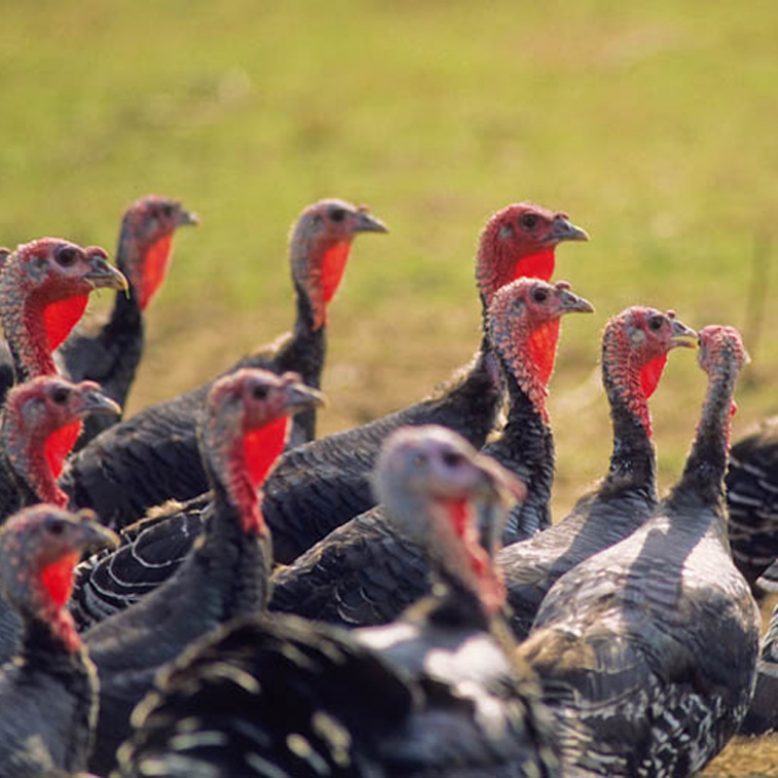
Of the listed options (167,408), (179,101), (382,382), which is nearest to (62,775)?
(167,408)

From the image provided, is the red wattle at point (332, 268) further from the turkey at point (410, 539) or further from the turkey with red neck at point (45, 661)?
the turkey with red neck at point (45, 661)

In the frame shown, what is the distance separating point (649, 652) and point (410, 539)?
3.08ft

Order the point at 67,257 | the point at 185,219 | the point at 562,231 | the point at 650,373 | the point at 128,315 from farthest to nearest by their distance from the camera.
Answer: the point at 185,219 < the point at 128,315 < the point at 562,231 < the point at 67,257 < the point at 650,373

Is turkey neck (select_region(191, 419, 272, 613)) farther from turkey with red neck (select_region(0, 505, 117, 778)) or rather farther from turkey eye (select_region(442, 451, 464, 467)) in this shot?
turkey eye (select_region(442, 451, 464, 467))

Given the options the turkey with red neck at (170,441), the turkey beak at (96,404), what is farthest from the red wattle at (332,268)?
the turkey beak at (96,404)

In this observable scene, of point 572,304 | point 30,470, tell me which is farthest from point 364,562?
point 572,304

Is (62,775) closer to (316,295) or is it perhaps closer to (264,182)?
(316,295)

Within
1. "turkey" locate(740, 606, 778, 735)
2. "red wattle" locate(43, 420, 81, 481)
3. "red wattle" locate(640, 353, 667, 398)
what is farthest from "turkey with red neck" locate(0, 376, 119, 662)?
"turkey" locate(740, 606, 778, 735)

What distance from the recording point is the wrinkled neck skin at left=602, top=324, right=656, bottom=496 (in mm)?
7508

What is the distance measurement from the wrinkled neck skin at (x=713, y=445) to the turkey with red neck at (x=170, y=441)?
190 cm

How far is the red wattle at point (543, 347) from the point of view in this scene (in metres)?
7.88

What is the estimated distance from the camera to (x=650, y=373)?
25.5 ft

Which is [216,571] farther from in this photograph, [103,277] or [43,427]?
[103,277]

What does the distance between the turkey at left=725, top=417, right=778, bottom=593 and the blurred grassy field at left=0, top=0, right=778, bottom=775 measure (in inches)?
74.3
